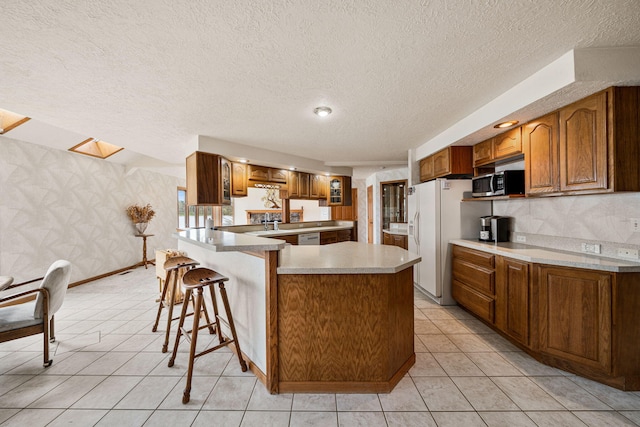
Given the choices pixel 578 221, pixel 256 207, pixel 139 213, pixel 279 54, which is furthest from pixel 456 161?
pixel 139 213

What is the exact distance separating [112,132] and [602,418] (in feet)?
16.9

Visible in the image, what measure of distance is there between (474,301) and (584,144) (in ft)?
5.95

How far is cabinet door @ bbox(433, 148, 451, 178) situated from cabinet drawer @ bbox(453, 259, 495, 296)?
118 centimetres


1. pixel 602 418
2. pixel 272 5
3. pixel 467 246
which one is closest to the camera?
pixel 272 5

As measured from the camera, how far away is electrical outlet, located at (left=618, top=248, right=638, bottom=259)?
1.99 metres

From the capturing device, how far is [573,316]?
2006 millimetres

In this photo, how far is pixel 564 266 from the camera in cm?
203

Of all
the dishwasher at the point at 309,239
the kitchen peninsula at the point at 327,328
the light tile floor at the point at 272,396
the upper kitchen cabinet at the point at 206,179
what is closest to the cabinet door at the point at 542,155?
the light tile floor at the point at 272,396

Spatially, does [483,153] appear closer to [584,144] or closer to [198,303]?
[584,144]

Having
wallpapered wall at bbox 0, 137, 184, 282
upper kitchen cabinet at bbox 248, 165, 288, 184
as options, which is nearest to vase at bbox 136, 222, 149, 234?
wallpapered wall at bbox 0, 137, 184, 282

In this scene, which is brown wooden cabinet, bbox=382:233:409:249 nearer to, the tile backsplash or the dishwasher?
the dishwasher

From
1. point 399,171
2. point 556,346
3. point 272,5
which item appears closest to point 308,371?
point 556,346

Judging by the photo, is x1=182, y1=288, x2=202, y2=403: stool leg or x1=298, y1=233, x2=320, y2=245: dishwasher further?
x1=298, y1=233, x2=320, y2=245: dishwasher

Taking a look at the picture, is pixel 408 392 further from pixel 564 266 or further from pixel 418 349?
pixel 564 266
